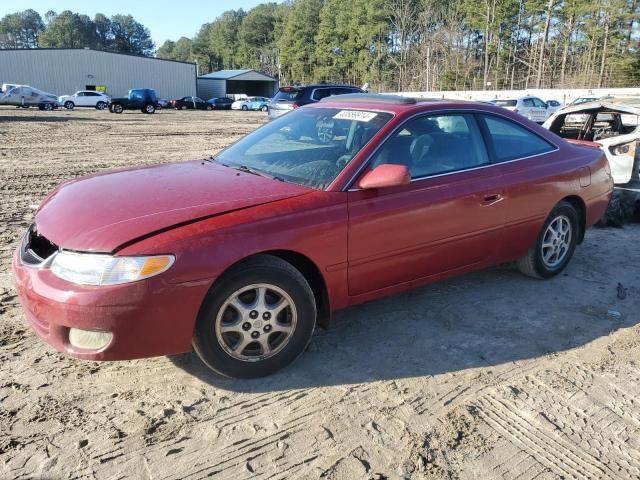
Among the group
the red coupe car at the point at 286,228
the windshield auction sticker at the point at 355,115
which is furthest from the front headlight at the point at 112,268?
the windshield auction sticker at the point at 355,115

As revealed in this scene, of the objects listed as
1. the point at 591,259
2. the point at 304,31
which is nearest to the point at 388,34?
the point at 304,31

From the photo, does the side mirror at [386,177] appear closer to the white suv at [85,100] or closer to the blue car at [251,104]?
the white suv at [85,100]

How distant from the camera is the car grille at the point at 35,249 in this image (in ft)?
9.50

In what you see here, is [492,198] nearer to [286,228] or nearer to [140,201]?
[286,228]

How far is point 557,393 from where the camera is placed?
9.99 feet

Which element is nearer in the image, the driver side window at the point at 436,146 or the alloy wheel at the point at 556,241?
the driver side window at the point at 436,146

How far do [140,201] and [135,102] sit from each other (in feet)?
124

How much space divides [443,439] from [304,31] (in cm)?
10240

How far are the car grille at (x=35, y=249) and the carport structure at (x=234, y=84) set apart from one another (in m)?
71.0

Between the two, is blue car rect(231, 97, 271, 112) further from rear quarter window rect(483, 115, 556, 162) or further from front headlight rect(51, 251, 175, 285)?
front headlight rect(51, 251, 175, 285)

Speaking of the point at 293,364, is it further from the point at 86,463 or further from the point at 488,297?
the point at 488,297

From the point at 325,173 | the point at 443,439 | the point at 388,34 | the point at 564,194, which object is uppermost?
the point at 388,34

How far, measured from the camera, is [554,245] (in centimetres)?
471

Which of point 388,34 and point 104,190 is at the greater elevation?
point 388,34
